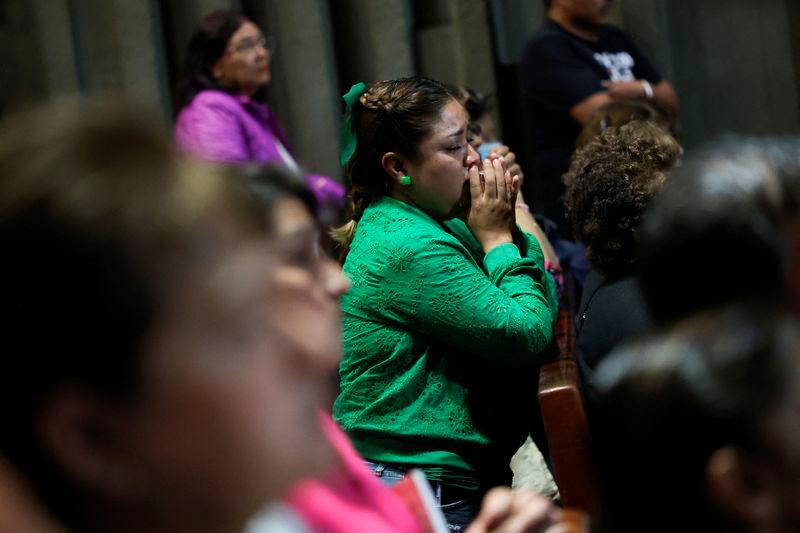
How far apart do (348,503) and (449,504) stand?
1110 mm

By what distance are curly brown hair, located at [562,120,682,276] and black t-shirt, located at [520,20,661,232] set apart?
1196 mm

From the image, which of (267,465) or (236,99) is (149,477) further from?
(236,99)

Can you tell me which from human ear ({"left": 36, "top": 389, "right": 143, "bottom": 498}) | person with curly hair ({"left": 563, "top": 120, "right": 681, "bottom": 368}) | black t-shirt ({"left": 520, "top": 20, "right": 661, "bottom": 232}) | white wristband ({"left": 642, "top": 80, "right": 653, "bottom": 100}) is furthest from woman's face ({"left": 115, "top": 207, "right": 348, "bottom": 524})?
white wristband ({"left": 642, "top": 80, "right": 653, "bottom": 100})

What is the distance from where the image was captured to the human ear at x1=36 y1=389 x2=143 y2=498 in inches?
28.4

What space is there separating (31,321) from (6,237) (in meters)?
0.05

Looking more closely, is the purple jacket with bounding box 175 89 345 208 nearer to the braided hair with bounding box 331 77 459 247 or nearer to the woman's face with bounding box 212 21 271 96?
the woman's face with bounding box 212 21 271 96

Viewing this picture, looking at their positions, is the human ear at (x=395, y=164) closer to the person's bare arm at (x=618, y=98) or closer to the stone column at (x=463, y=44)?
the person's bare arm at (x=618, y=98)

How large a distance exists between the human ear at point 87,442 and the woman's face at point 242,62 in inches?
123

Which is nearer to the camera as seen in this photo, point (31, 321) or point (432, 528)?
point (31, 321)

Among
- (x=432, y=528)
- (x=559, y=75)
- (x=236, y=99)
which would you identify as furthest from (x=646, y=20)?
(x=432, y=528)

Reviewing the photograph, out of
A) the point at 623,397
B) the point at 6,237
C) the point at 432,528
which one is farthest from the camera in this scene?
the point at 432,528

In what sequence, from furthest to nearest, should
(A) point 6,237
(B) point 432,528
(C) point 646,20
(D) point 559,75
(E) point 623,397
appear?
(C) point 646,20
(D) point 559,75
(B) point 432,528
(E) point 623,397
(A) point 6,237

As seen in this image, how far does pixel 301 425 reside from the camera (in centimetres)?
79

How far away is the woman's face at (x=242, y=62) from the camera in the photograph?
3.74 m
